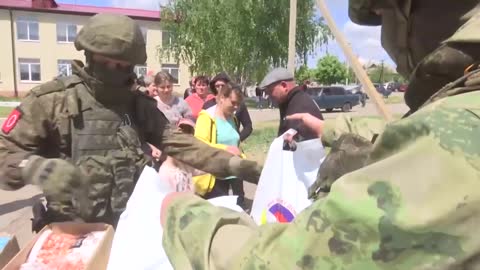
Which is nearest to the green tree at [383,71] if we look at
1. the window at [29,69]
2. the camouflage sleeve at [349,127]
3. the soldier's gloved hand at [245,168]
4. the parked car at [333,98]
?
the camouflage sleeve at [349,127]

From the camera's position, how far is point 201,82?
278 inches

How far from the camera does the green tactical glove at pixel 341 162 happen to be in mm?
1433


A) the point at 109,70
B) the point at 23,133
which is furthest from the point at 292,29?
the point at 23,133

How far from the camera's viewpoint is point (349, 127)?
225 centimetres

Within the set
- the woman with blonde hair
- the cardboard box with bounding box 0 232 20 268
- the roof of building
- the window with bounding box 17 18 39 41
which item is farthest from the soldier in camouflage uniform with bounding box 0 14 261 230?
the window with bounding box 17 18 39 41

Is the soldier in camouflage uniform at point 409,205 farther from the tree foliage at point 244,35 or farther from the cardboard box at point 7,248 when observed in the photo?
the tree foliage at point 244,35

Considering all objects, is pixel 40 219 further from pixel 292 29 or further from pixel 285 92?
pixel 285 92

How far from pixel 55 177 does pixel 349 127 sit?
127cm

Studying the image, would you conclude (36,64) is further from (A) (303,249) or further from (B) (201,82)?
(A) (303,249)

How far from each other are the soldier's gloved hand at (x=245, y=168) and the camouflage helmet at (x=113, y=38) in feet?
2.42

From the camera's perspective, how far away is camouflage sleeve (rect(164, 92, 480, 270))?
0.71m

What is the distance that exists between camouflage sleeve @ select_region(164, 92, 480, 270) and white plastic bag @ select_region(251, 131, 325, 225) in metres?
1.37

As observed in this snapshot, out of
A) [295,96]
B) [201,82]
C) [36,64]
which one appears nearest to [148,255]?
[295,96]

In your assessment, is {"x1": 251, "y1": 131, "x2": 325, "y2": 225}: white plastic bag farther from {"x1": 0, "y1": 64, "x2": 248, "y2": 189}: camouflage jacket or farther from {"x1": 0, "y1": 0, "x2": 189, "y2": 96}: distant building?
{"x1": 0, "y1": 0, "x2": 189, "y2": 96}: distant building
